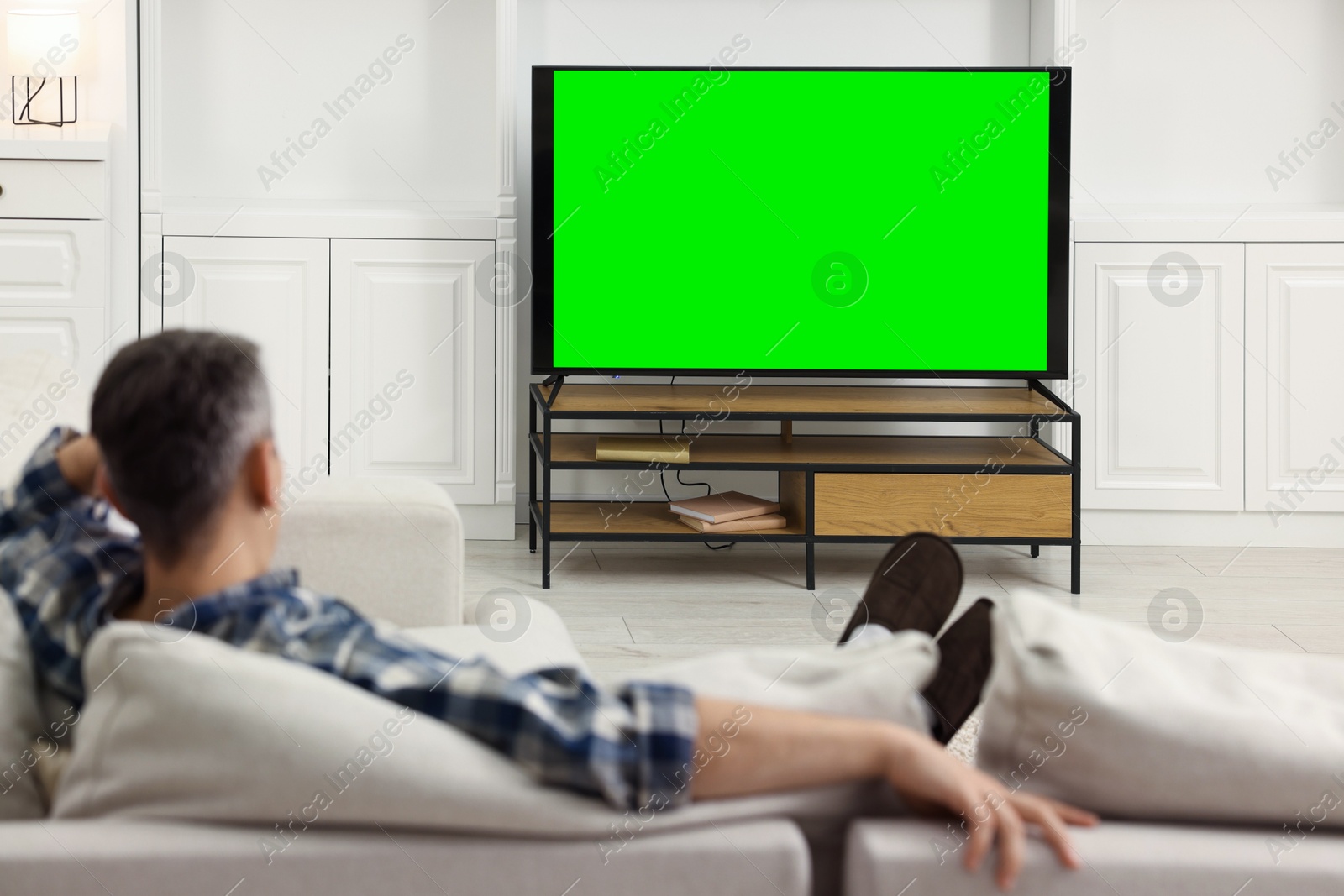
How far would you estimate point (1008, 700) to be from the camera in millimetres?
818

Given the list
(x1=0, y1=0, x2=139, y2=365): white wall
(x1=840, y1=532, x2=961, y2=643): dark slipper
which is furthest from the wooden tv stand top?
(x1=840, y1=532, x2=961, y2=643): dark slipper

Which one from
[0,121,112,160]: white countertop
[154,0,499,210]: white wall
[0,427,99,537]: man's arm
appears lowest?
[0,427,99,537]: man's arm

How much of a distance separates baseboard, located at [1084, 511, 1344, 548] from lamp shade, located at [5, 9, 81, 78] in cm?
352

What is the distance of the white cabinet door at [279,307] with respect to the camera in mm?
3689

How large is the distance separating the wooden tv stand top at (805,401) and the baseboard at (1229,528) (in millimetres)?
588

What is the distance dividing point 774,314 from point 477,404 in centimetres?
97

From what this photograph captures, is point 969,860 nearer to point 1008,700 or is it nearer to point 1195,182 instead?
point 1008,700

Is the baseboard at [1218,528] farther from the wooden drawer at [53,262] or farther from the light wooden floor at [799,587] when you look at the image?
the wooden drawer at [53,262]

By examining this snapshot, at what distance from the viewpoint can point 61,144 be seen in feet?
11.2

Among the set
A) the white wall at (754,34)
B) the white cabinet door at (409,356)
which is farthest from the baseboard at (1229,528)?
the white cabinet door at (409,356)

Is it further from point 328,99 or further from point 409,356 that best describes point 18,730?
point 328,99

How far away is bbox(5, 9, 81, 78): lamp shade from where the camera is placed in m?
3.63

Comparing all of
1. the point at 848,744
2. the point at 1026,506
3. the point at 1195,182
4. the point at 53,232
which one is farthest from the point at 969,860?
the point at 1195,182

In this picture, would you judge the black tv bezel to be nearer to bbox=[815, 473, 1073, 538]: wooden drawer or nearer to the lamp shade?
bbox=[815, 473, 1073, 538]: wooden drawer
